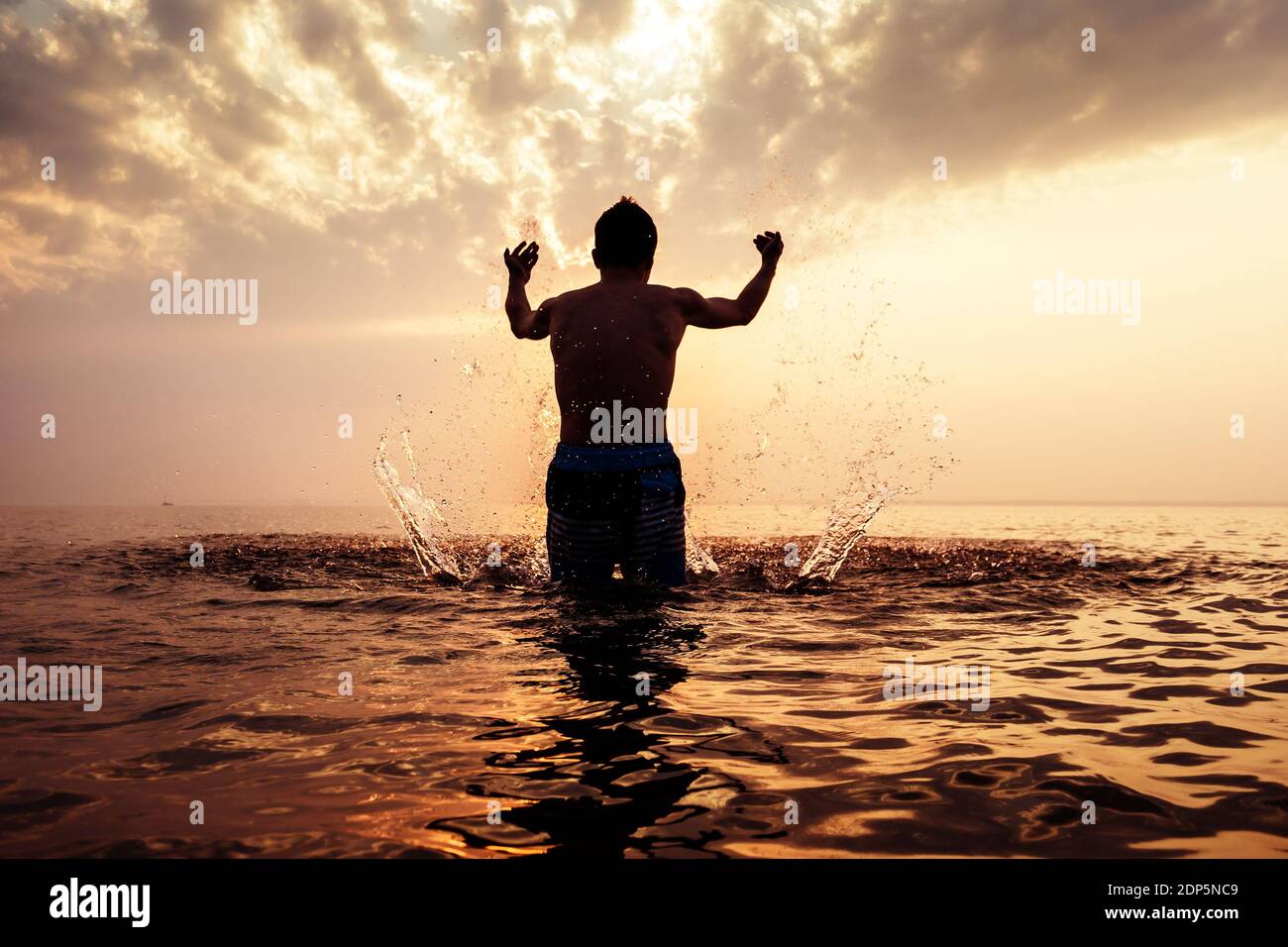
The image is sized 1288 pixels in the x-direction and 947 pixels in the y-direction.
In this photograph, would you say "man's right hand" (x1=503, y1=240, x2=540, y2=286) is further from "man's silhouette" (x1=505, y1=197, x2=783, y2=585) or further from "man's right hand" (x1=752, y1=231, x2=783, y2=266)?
"man's right hand" (x1=752, y1=231, x2=783, y2=266)

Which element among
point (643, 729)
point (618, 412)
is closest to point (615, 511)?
point (618, 412)

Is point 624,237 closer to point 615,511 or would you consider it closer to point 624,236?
point 624,236

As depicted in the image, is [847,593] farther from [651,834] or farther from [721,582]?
[651,834]

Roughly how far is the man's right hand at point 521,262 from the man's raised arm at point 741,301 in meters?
1.42

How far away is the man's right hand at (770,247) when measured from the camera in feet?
20.2

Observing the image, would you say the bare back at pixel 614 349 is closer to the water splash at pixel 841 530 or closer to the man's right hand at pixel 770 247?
the man's right hand at pixel 770 247

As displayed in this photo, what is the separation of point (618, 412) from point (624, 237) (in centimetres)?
133

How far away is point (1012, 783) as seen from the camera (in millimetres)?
2697

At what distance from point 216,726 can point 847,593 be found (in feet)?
18.4

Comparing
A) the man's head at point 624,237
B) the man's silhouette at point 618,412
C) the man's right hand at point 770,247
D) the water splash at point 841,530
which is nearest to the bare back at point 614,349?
the man's silhouette at point 618,412

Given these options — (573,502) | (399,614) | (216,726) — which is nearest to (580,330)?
(573,502)
